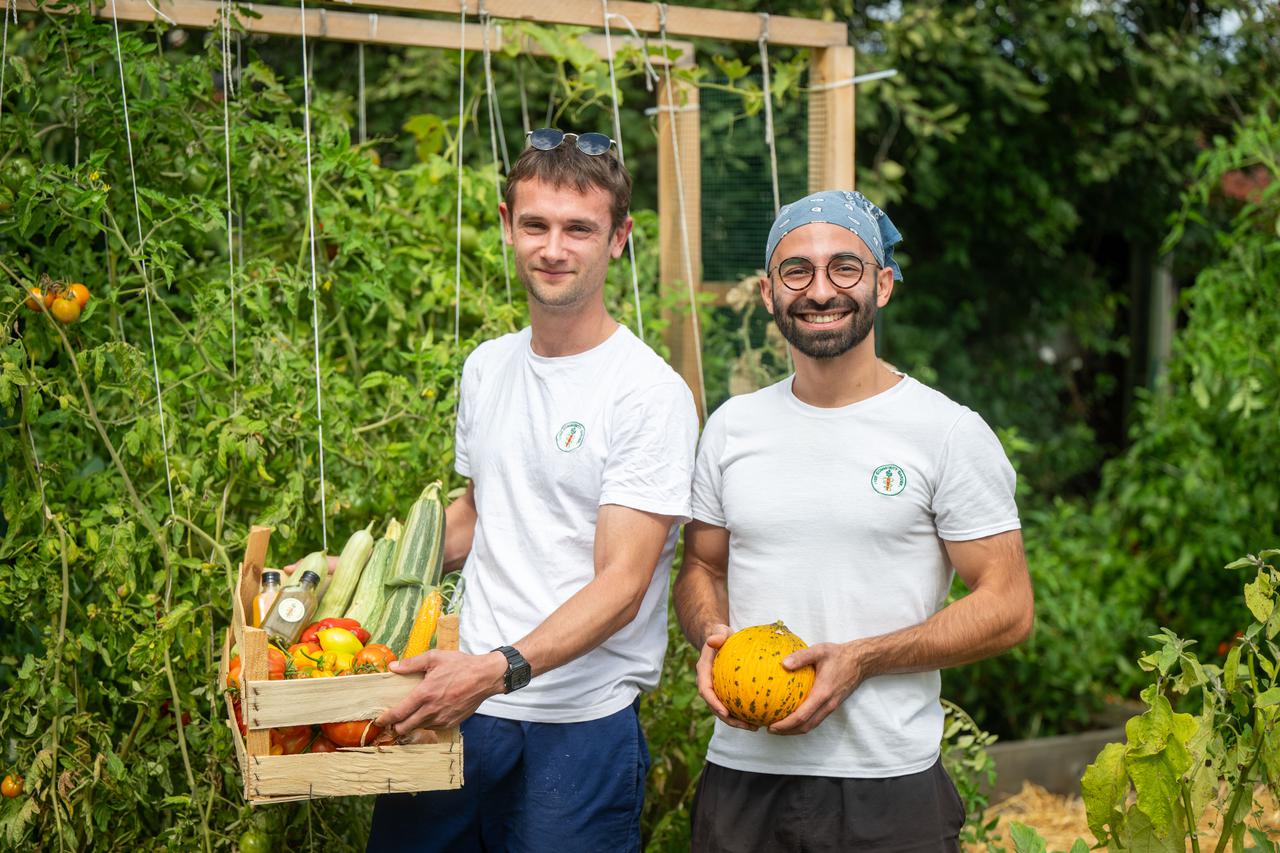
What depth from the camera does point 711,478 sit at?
102 inches

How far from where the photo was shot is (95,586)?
10.8 feet

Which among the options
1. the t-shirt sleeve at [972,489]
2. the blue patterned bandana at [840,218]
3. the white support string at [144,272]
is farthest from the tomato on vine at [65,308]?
the t-shirt sleeve at [972,489]

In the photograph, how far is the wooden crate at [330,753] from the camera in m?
2.20

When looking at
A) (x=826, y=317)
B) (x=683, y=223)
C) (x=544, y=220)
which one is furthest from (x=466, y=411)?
(x=683, y=223)

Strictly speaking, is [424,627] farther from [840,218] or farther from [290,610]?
[840,218]

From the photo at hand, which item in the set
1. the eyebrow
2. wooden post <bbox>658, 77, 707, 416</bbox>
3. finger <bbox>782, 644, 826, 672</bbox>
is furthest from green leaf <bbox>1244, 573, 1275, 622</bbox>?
wooden post <bbox>658, 77, 707, 416</bbox>

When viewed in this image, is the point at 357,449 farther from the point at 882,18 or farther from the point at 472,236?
the point at 882,18

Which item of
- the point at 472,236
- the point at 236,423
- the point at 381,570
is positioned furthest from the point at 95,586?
the point at 472,236

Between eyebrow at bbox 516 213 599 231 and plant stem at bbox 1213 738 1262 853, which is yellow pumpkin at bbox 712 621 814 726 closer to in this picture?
plant stem at bbox 1213 738 1262 853

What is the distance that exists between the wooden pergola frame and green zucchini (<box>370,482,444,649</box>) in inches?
57.7

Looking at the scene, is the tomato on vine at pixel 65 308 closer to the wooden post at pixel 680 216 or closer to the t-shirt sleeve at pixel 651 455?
the t-shirt sleeve at pixel 651 455

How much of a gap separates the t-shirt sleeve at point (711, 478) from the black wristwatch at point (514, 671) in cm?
51

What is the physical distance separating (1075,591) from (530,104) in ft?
10.7

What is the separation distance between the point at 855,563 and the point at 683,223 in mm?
1718
